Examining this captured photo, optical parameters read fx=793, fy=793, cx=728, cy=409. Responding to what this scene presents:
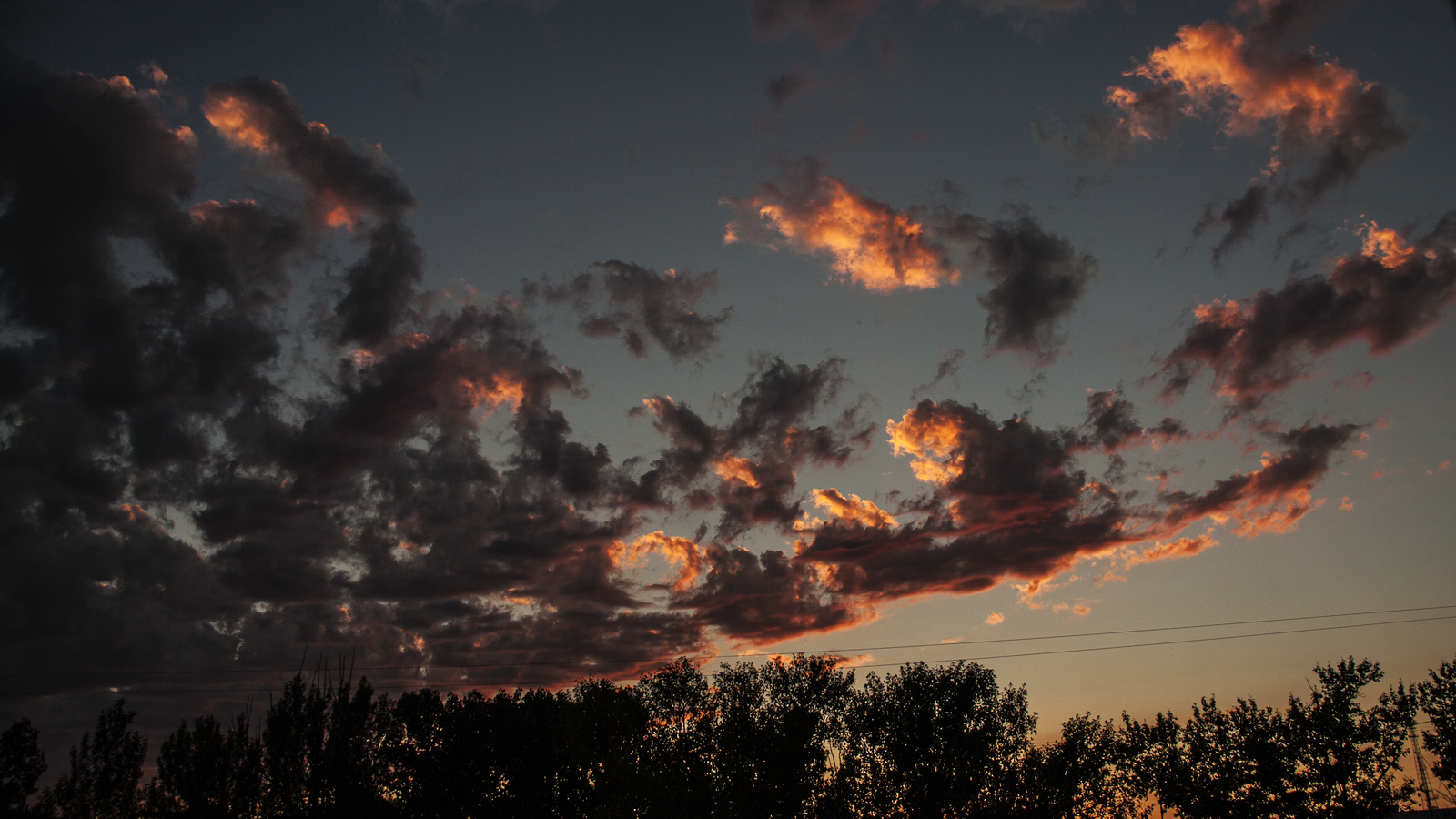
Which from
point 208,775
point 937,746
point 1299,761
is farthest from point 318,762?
point 1299,761

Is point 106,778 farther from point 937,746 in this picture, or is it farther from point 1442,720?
point 1442,720

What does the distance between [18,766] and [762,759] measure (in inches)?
2550

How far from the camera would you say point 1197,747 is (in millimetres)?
72250

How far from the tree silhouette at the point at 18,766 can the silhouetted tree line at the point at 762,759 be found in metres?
0.13

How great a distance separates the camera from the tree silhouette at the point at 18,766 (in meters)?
67.0

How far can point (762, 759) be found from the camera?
58844 millimetres

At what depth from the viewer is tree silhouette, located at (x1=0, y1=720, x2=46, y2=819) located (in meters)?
67.0

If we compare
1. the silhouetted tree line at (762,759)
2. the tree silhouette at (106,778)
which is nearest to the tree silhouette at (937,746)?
the silhouetted tree line at (762,759)

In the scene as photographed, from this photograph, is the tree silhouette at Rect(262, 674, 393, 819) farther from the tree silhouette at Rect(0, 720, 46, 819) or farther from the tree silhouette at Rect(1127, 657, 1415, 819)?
the tree silhouette at Rect(1127, 657, 1415, 819)

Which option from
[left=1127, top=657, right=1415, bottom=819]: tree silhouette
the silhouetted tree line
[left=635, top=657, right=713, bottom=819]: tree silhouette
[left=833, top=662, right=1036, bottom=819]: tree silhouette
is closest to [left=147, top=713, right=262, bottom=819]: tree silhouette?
the silhouetted tree line

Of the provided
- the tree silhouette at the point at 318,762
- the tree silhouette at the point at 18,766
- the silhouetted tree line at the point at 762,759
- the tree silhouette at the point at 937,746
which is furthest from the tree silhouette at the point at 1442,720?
the tree silhouette at the point at 18,766

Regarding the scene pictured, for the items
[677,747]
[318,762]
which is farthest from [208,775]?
[677,747]

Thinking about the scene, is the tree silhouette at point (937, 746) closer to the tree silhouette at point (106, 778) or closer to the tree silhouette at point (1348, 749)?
the tree silhouette at point (1348, 749)

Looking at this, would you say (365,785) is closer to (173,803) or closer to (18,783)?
(173,803)
